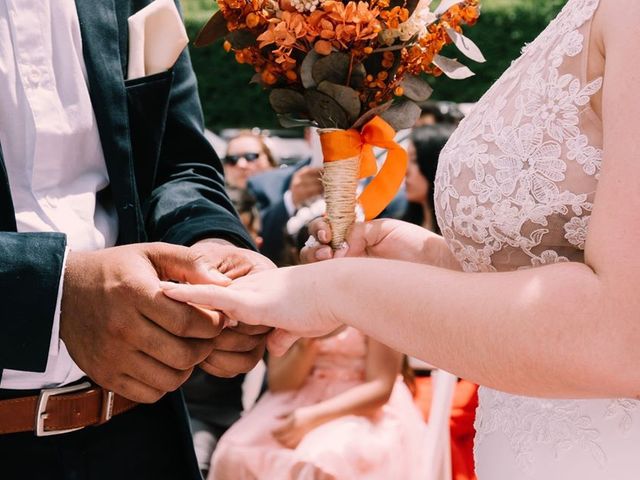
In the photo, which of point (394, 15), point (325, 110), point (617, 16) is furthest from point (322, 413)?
point (617, 16)

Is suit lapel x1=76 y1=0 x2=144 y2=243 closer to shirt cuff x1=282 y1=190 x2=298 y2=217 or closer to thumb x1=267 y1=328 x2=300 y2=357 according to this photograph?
thumb x1=267 y1=328 x2=300 y2=357

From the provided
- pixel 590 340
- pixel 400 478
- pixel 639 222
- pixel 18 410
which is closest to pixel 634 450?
pixel 590 340

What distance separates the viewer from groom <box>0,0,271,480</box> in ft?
5.38

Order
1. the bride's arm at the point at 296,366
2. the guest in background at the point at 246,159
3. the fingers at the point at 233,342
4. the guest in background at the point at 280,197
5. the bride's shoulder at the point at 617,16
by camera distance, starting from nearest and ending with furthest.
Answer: the bride's shoulder at the point at 617,16, the fingers at the point at 233,342, the bride's arm at the point at 296,366, the guest in background at the point at 280,197, the guest in background at the point at 246,159

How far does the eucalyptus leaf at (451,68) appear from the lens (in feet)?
6.65

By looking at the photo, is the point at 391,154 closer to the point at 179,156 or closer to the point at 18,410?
the point at 179,156

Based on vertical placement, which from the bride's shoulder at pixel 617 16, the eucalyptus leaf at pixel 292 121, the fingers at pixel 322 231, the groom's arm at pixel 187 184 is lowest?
the fingers at pixel 322 231

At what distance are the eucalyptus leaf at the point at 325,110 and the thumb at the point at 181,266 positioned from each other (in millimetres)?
488

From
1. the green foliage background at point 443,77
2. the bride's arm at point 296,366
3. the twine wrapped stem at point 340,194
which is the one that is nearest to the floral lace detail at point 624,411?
the twine wrapped stem at point 340,194

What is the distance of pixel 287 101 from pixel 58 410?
922 millimetres

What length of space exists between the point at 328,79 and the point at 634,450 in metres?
1.06

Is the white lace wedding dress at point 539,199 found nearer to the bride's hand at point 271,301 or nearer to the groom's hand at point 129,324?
the bride's hand at point 271,301

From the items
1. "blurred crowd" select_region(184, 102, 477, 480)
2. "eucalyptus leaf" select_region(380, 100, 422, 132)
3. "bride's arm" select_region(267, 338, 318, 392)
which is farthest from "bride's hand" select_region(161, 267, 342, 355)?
"bride's arm" select_region(267, 338, 318, 392)

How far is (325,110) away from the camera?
6.54 ft
